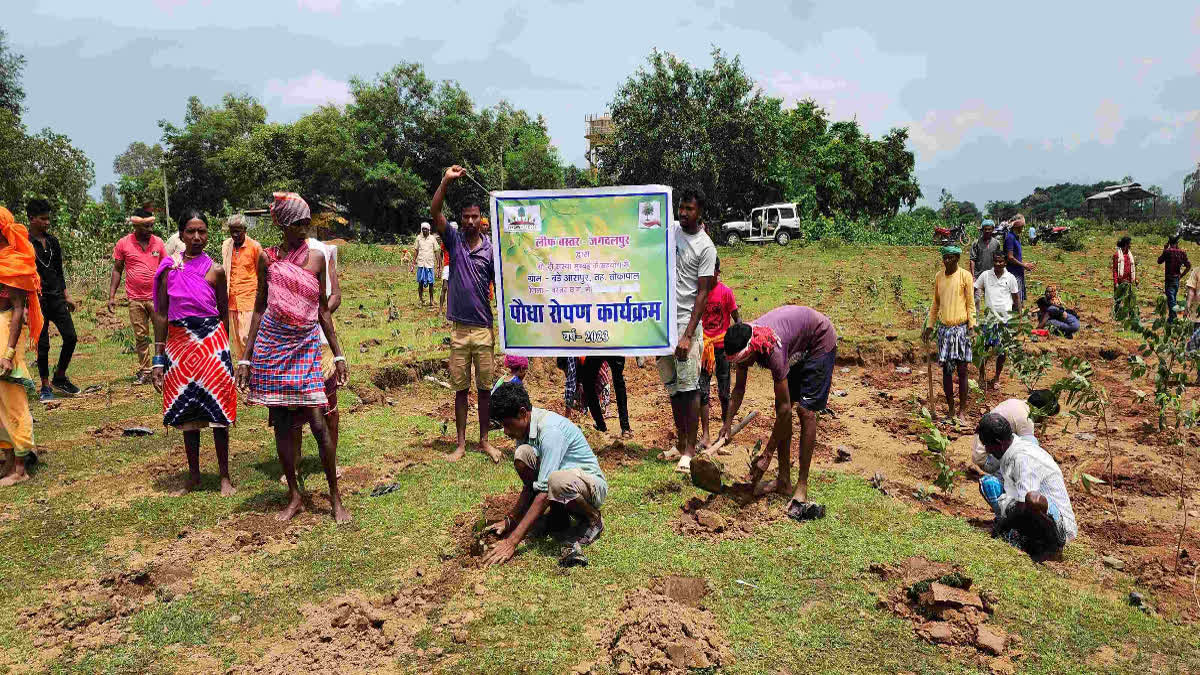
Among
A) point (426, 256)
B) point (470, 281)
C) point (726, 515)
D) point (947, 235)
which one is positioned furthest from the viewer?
point (947, 235)

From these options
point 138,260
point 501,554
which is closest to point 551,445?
point 501,554

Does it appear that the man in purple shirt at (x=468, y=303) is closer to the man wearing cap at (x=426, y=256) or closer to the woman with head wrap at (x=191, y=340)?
the woman with head wrap at (x=191, y=340)

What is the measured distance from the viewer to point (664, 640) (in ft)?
11.0

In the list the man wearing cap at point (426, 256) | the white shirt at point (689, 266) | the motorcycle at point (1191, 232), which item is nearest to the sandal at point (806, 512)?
the white shirt at point (689, 266)

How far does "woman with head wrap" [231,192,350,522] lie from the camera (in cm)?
448

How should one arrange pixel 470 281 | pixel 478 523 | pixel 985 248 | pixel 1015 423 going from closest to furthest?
pixel 478 523
pixel 1015 423
pixel 470 281
pixel 985 248

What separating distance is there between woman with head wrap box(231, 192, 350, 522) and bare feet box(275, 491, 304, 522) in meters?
0.33

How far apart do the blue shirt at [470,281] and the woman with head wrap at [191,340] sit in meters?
1.64

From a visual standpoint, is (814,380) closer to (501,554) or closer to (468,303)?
(501,554)

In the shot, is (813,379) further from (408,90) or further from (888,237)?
(408,90)

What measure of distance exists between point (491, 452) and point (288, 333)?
2.06 meters

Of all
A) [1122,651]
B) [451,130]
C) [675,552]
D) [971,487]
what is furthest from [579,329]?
[451,130]

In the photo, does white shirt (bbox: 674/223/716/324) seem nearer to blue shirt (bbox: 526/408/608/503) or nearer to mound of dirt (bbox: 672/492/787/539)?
mound of dirt (bbox: 672/492/787/539)

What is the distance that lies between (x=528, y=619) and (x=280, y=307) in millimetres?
2396
